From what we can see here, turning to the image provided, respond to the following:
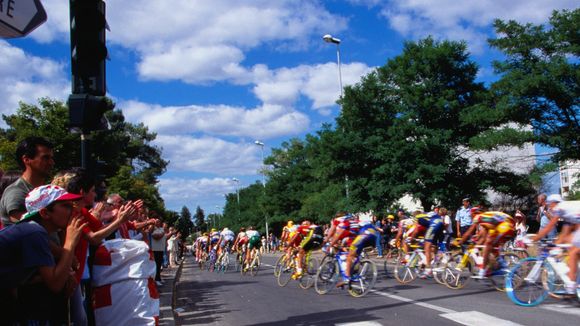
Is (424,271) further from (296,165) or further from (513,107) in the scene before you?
(296,165)

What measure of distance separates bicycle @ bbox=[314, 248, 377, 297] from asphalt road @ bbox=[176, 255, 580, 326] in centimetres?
22

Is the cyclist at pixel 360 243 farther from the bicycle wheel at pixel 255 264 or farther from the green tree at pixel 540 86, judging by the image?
the green tree at pixel 540 86

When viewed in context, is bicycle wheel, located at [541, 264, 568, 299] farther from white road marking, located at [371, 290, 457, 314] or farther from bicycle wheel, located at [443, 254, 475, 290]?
bicycle wheel, located at [443, 254, 475, 290]

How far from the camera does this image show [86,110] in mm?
5023

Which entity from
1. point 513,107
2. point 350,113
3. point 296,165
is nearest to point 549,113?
point 513,107

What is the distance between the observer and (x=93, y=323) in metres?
5.17

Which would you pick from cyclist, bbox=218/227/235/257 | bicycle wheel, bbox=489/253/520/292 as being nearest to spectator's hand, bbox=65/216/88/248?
bicycle wheel, bbox=489/253/520/292

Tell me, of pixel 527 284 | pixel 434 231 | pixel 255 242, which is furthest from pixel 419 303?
pixel 255 242

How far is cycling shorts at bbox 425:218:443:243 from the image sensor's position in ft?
43.2

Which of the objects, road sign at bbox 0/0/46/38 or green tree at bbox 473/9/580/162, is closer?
road sign at bbox 0/0/46/38

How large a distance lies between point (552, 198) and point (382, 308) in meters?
3.32

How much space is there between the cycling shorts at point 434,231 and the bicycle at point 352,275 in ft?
5.99

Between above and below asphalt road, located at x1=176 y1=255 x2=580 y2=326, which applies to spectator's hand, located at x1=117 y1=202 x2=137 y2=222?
above

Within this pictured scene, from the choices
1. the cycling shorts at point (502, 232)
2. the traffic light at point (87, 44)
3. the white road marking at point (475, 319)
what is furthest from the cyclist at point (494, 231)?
the traffic light at point (87, 44)
